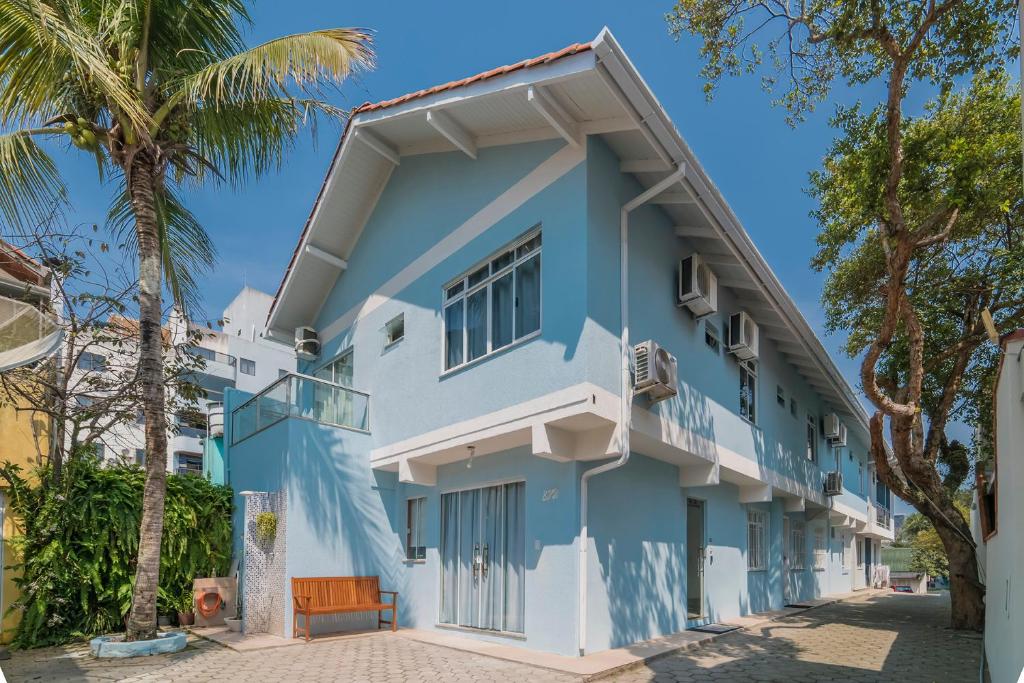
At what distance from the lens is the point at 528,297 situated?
9.19 m

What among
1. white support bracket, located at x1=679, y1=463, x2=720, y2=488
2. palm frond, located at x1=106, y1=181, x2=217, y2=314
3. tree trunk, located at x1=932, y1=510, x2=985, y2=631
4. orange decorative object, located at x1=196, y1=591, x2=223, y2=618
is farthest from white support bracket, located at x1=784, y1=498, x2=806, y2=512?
palm frond, located at x1=106, y1=181, x2=217, y2=314

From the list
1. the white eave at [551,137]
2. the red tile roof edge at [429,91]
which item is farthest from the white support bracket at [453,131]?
the red tile roof edge at [429,91]

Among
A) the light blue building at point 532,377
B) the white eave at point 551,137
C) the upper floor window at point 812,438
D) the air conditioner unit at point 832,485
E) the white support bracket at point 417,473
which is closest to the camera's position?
the white eave at point 551,137

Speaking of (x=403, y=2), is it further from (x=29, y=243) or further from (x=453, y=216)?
(x=29, y=243)

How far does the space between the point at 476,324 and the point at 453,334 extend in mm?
618

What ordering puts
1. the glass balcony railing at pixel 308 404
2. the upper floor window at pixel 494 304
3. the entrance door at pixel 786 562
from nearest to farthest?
the upper floor window at pixel 494 304 < the glass balcony railing at pixel 308 404 < the entrance door at pixel 786 562

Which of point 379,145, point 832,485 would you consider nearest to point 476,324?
point 379,145

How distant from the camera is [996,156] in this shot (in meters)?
10.1

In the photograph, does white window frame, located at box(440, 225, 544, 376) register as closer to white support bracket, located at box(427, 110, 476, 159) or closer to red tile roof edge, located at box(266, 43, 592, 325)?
white support bracket, located at box(427, 110, 476, 159)

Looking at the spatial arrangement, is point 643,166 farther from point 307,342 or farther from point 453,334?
point 307,342

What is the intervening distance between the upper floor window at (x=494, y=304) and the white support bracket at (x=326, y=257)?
13.6 feet

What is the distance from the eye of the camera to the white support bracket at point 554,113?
8.13 meters

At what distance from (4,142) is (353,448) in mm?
6369

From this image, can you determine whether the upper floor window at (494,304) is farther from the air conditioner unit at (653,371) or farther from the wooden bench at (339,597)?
the wooden bench at (339,597)
